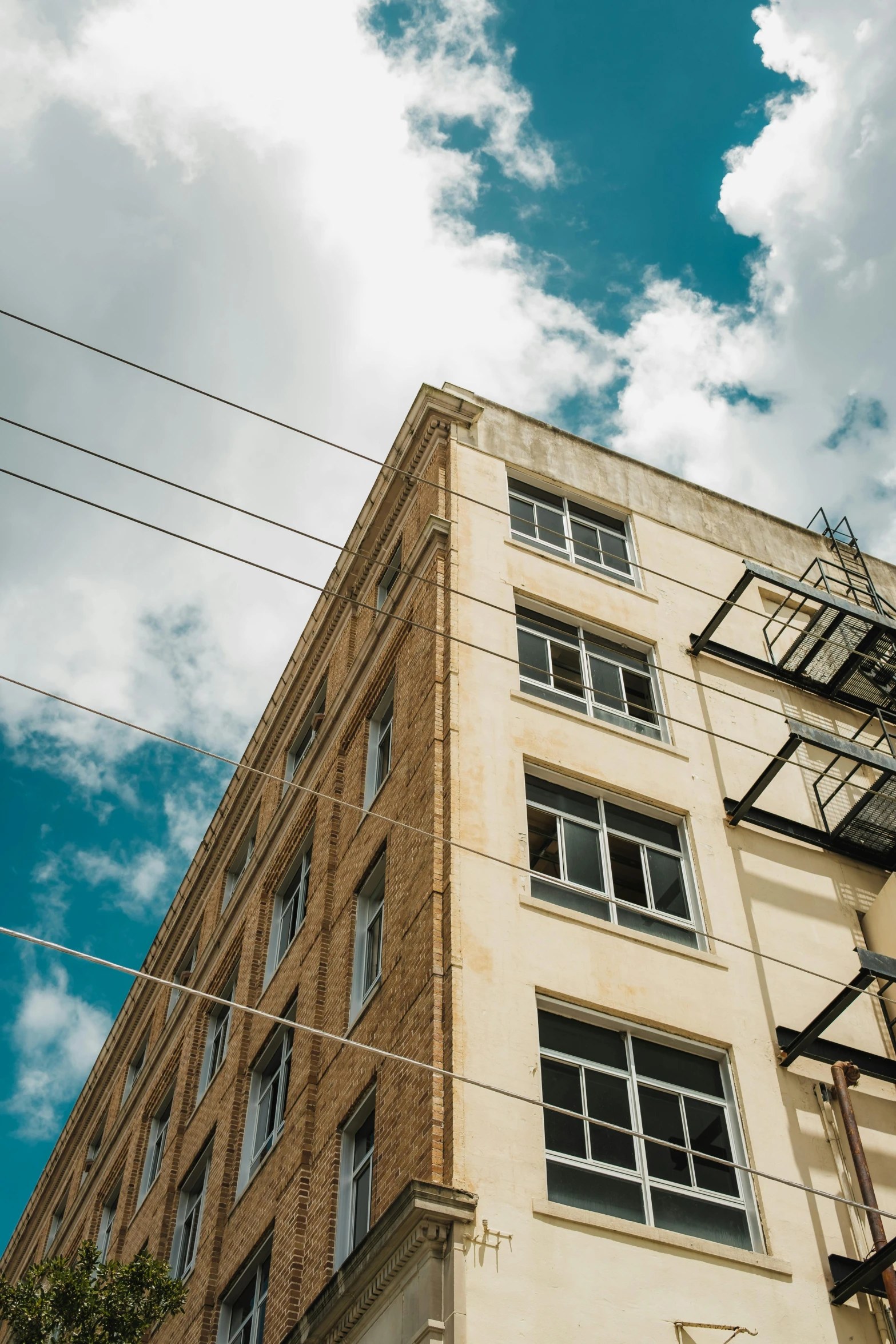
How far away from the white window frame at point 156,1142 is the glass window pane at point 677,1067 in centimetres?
1462

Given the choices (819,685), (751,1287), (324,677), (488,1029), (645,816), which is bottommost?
(751,1287)

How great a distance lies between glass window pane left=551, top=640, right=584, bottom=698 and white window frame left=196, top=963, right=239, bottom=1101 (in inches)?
388

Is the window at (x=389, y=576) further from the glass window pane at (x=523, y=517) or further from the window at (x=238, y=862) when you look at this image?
the window at (x=238, y=862)

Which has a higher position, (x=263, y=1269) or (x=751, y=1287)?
(x=263, y=1269)

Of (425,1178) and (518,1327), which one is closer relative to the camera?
(518,1327)

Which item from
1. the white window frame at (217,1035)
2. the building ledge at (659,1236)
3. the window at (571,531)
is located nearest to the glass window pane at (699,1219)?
the building ledge at (659,1236)

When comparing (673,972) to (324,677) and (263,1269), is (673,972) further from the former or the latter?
(324,677)

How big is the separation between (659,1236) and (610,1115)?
5.08 feet

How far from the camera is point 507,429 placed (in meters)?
25.7

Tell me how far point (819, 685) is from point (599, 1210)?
11841mm

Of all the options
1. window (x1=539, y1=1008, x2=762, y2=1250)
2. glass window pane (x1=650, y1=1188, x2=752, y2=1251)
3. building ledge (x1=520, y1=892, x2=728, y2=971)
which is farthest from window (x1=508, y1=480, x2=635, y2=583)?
glass window pane (x1=650, y1=1188, x2=752, y2=1251)

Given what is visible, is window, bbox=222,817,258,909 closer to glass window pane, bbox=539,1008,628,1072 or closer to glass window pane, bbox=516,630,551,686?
glass window pane, bbox=516,630,551,686

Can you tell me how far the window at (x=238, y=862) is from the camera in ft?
101

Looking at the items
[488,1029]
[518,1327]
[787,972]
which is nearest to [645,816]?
[787,972]
